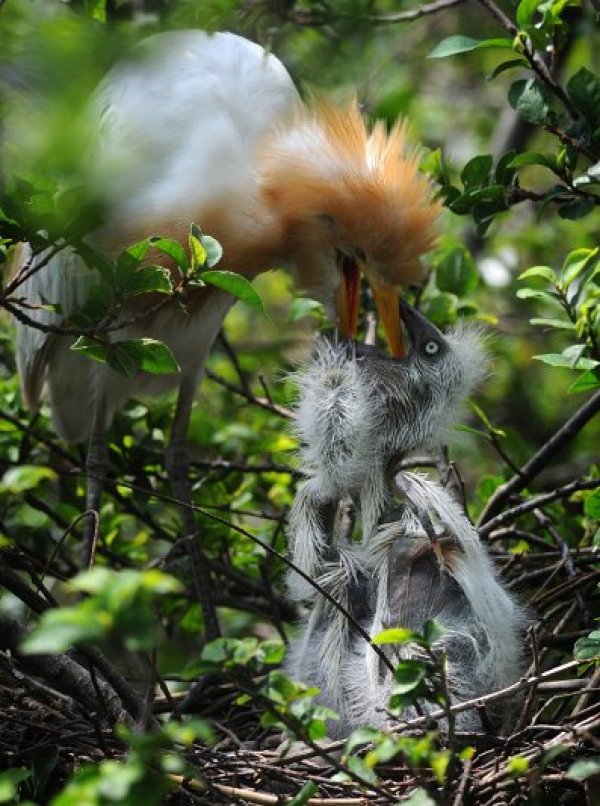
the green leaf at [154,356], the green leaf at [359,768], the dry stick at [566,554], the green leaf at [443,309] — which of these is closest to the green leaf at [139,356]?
the green leaf at [154,356]

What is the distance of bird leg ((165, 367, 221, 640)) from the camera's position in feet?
10.3

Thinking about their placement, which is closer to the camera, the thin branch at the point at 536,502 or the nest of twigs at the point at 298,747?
the nest of twigs at the point at 298,747

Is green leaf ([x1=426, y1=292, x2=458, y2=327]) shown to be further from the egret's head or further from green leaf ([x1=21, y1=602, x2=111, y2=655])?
green leaf ([x1=21, y1=602, x2=111, y2=655])

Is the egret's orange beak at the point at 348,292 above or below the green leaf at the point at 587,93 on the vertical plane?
below

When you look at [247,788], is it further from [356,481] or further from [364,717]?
[356,481]

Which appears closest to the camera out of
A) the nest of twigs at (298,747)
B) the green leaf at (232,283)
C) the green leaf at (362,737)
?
the green leaf at (362,737)

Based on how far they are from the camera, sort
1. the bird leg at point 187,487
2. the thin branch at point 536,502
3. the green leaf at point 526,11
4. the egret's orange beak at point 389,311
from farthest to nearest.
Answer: the bird leg at point 187,487 → the egret's orange beak at point 389,311 → the thin branch at point 536,502 → the green leaf at point 526,11

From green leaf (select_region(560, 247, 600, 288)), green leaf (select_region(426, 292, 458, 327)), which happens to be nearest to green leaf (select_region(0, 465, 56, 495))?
green leaf (select_region(560, 247, 600, 288))

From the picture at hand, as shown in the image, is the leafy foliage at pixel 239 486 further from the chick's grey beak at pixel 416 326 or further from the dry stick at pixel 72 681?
the chick's grey beak at pixel 416 326

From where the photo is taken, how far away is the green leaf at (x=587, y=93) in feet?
7.94

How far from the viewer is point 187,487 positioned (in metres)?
3.46

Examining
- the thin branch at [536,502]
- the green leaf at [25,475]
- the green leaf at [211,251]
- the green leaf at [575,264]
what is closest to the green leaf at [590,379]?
the green leaf at [575,264]

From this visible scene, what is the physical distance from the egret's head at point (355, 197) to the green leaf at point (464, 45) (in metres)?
0.55

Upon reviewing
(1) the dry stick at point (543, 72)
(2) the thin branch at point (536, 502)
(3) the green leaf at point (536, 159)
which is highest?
(1) the dry stick at point (543, 72)
